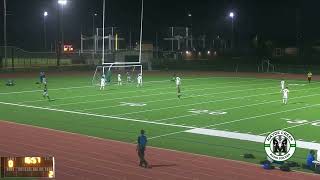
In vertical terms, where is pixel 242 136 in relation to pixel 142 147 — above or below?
below

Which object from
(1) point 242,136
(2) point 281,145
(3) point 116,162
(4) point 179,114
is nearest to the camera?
(2) point 281,145

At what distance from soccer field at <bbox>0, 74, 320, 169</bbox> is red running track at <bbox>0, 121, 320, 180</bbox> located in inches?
43.5

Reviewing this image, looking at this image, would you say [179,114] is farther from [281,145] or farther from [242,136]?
[281,145]

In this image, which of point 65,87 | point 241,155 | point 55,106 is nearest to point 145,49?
point 65,87

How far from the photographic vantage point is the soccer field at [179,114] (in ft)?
61.1

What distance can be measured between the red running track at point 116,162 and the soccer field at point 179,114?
1.11 metres

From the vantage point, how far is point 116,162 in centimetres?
1477

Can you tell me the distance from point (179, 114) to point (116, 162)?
35.0 feet

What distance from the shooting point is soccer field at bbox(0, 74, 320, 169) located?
733 inches

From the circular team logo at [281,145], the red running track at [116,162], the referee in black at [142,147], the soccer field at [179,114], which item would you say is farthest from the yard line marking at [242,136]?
the circular team logo at [281,145]
